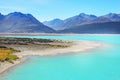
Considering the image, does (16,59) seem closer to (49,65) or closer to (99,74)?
(49,65)

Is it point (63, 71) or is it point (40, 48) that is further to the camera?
point (40, 48)

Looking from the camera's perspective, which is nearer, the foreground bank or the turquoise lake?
the turquoise lake

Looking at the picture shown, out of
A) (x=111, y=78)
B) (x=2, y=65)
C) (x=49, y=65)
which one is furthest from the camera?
(x=49, y=65)

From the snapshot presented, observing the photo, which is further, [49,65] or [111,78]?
[49,65]

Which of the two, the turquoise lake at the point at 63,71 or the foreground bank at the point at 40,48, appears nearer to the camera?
the turquoise lake at the point at 63,71

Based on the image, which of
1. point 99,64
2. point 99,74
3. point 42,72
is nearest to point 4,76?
point 42,72

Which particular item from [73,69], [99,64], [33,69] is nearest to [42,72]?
[33,69]

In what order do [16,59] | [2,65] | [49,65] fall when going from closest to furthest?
[2,65]
[49,65]
[16,59]

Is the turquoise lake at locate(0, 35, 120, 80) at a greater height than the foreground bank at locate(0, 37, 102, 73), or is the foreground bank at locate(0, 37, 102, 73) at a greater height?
the foreground bank at locate(0, 37, 102, 73)

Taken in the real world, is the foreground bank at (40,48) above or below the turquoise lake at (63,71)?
→ above

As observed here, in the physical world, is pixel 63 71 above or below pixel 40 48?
below
